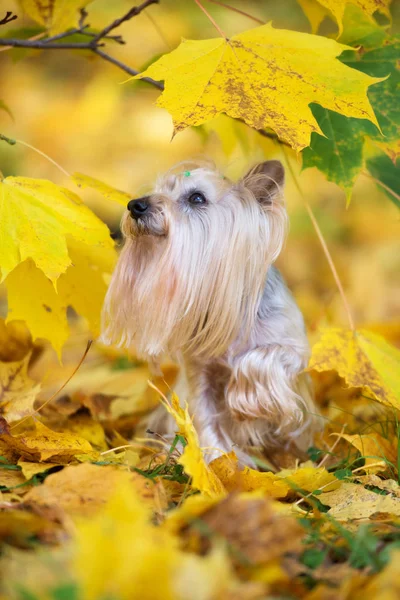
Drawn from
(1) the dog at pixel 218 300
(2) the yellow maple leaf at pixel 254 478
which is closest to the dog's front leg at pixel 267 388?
(1) the dog at pixel 218 300

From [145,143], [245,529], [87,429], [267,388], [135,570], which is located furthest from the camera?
[145,143]

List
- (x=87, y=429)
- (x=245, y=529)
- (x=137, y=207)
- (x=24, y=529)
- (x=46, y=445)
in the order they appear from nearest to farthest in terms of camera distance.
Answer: (x=245, y=529), (x=24, y=529), (x=46, y=445), (x=137, y=207), (x=87, y=429)

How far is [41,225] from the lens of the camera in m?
1.91

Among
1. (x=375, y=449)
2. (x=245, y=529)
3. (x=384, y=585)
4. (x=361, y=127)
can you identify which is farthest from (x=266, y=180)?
(x=384, y=585)

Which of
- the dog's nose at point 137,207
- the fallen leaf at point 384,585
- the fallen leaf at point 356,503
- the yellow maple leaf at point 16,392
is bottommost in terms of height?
the fallen leaf at point 356,503

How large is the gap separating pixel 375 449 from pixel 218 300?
2.15 ft

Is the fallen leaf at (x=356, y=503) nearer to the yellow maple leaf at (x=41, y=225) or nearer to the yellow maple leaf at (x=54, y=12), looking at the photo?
the yellow maple leaf at (x=41, y=225)

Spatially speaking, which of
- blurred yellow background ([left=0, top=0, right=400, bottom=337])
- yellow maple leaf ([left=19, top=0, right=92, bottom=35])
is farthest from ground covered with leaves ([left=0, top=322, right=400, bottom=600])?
blurred yellow background ([left=0, top=0, right=400, bottom=337])

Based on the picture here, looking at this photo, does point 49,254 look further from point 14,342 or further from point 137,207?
point 14,342

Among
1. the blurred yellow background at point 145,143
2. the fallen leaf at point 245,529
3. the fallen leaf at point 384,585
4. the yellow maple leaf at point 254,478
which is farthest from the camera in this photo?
the blurred yellow background at point 145,143

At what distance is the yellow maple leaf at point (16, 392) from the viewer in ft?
7.02

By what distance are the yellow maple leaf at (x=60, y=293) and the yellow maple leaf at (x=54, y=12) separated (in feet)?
Result: 2.51

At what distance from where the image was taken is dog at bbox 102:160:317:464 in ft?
6.79

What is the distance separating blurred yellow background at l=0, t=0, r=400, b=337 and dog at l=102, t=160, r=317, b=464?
109 inches
